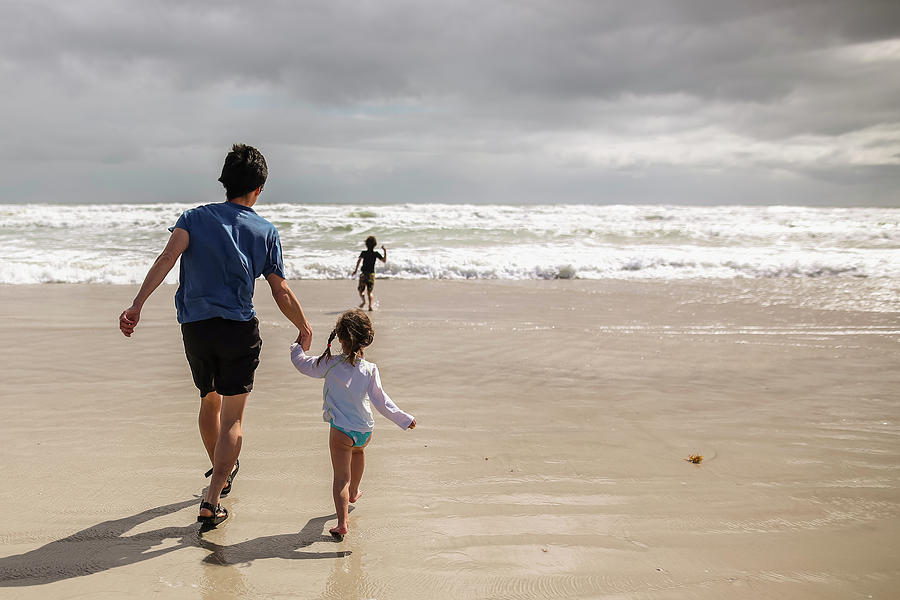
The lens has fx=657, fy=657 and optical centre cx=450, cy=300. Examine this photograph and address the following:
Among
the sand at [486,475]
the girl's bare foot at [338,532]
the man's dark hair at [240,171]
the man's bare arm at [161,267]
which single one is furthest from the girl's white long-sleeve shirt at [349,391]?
the man's dark hair at [240,171]

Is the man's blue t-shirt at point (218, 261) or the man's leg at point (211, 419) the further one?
the man's leg at point (211, 419)

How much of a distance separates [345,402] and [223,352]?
0.66m

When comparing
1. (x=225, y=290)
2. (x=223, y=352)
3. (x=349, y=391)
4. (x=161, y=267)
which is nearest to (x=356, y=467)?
(x=349, y=391)

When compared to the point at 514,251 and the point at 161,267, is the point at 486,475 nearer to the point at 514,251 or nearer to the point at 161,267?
the point at 161,267

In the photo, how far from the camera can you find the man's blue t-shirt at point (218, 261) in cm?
322

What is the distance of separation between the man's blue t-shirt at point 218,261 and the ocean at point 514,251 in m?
11.4

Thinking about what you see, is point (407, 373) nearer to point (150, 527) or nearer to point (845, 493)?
point (150, 527)

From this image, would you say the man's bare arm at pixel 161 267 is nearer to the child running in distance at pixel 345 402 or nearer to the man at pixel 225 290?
the man at pixel 225 290

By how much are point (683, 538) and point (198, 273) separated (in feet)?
9.17

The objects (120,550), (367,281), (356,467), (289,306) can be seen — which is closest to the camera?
(120,550)

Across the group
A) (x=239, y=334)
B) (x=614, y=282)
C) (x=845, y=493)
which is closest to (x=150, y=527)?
(x=239, y=334)

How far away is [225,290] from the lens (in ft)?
10.7

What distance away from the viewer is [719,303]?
1161cm

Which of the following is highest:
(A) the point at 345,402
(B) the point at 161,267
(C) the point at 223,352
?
(B) the point at 161,267
